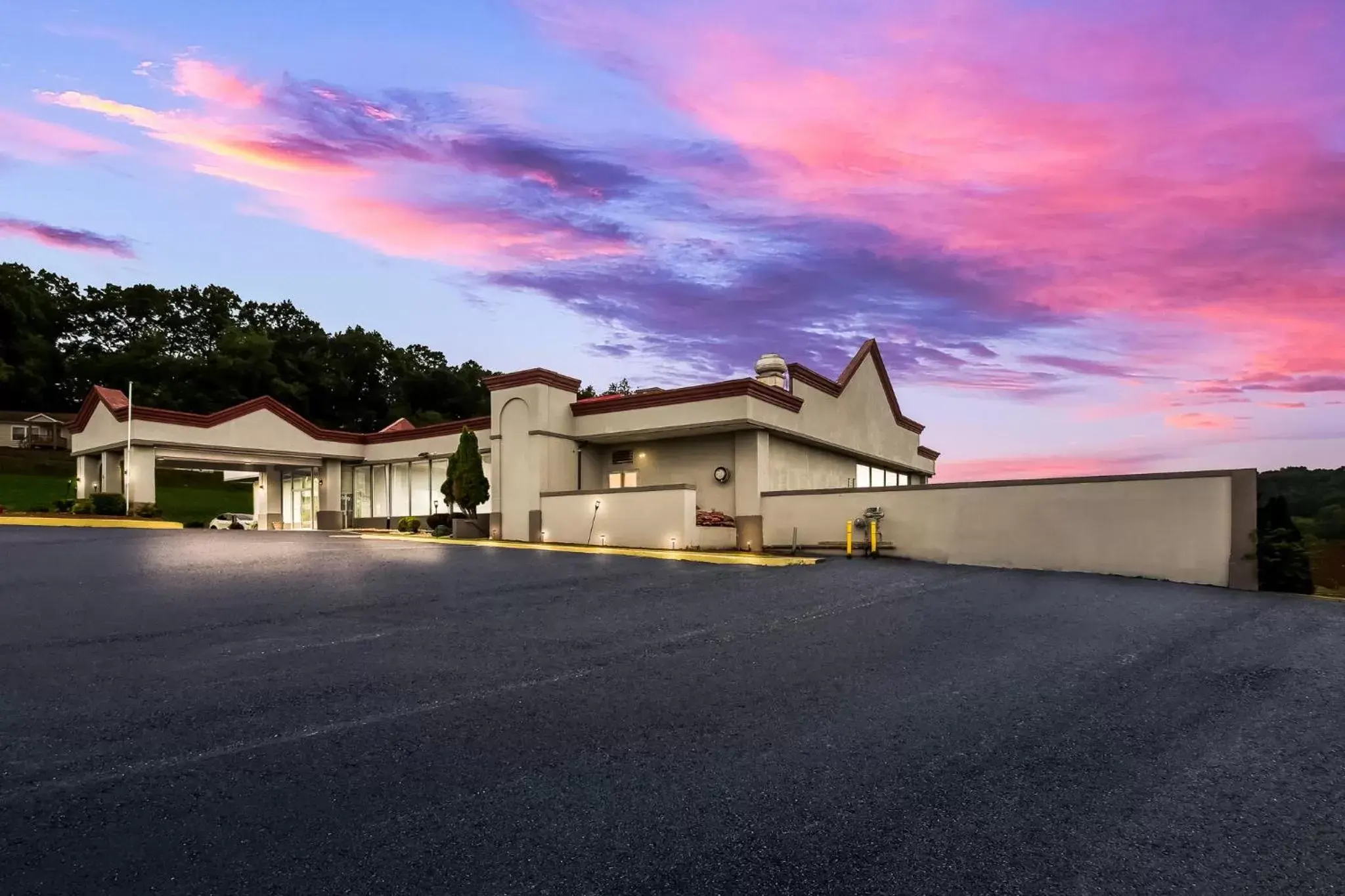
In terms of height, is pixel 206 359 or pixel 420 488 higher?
pixel 206 359

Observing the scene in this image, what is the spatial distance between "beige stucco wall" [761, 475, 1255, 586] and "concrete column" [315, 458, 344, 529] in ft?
77.7

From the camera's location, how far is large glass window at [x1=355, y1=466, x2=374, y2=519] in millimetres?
35406

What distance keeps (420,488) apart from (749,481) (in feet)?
55.7

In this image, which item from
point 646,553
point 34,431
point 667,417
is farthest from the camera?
point 34,431

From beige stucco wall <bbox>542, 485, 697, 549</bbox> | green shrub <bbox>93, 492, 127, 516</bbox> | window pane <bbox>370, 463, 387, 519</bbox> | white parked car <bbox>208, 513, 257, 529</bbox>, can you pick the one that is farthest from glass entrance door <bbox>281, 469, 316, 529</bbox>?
beige stucco wall <bbox>542, 485, 697, 549</bbox>

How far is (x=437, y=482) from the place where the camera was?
104ft

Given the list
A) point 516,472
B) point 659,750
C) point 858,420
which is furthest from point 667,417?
point 659,750

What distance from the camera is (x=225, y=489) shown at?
2249 inches

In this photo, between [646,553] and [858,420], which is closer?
[646,553]

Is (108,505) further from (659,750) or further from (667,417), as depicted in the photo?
(659,750)

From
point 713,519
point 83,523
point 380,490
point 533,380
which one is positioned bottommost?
point 83,523

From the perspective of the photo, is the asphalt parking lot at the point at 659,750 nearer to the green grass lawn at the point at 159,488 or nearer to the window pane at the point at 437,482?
the window pane at the point at 437,482

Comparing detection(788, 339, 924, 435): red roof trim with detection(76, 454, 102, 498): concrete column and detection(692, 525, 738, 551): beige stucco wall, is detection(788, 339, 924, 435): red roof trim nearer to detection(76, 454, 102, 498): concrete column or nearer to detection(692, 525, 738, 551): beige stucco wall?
detection(692, 525, 738, 551): beige stucco wall

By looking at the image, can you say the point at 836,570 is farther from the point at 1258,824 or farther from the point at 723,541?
the point at 1258,824
